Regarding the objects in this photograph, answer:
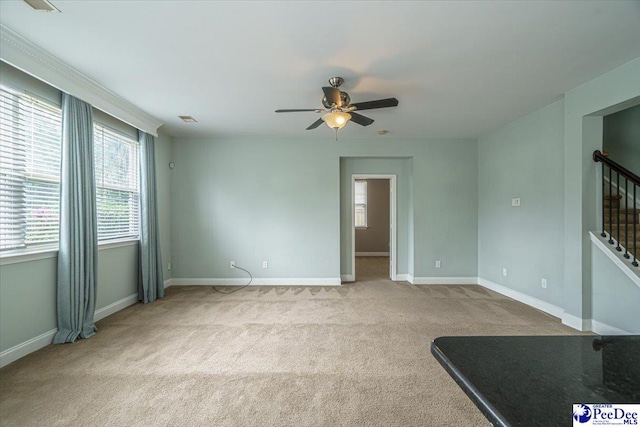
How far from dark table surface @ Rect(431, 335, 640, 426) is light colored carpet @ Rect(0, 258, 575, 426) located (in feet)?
4.13

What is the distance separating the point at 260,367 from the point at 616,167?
4.02 metres

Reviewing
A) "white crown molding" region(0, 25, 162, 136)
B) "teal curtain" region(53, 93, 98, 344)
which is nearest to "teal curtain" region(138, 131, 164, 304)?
"white crown molding" region(0, 25, 162, 136)

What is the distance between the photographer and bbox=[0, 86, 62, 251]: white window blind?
2.39 m

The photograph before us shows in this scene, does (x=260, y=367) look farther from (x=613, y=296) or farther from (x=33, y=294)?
(x=613, y=296)

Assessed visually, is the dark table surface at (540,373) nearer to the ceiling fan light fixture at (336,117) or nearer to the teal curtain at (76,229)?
the ceiling fan light fixture at (336,117)

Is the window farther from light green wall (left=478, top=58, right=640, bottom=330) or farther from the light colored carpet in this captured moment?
the light colored carpet

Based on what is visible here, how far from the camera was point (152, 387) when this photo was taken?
2070mm

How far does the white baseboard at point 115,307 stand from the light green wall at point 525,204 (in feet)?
18.7

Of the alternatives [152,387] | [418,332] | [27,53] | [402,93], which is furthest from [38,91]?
[418,332]

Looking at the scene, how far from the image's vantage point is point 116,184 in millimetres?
3725

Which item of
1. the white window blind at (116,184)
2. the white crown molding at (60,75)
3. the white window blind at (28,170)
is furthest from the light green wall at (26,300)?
the white crown molding at (60,75)

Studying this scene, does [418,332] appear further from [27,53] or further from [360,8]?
[27,53]

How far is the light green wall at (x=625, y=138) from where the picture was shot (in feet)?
12.8

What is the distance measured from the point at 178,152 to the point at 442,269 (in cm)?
533
